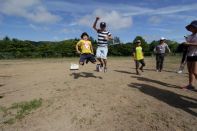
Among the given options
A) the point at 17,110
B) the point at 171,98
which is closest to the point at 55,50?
the point at 17,110

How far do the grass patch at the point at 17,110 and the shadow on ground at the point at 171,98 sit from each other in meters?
2.92

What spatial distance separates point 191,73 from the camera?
29.4 ft

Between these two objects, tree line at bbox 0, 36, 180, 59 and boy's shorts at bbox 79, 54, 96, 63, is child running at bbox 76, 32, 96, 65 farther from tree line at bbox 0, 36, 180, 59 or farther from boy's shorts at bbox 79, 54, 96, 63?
tree line at bbox 0, 36, 180, 59

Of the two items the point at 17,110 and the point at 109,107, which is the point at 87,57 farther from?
the point at 109,107

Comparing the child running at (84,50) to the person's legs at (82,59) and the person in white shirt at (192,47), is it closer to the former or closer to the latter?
the person's legs at (82,59)

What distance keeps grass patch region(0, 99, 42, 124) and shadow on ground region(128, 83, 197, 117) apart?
2.92 meters

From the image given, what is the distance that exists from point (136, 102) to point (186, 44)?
6.85 feet

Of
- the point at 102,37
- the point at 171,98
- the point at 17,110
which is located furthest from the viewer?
the point at 102,37

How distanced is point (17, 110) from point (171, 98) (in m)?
3.82

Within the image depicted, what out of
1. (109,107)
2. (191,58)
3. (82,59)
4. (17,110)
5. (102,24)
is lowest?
(17,110)

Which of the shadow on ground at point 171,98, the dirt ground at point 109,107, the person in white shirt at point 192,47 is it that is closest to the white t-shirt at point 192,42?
the person in white shirt at point 192,47

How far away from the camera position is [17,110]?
8375 millimetres

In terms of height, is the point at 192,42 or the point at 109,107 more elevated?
the point at 192,42

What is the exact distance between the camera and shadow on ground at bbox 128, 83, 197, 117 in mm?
7282
